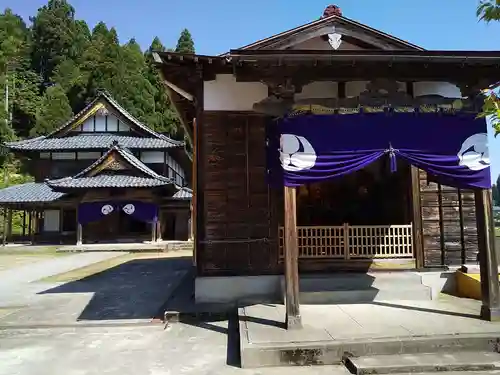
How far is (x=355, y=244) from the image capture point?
8438 millimetres

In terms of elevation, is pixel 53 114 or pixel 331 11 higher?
pixel 53 114

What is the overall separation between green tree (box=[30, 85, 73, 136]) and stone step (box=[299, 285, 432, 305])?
142 ft

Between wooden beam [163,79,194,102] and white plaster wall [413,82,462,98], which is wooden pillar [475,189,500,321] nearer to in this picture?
white plaster wall [413,82,462,98]

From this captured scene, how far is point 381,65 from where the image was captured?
6.30 m

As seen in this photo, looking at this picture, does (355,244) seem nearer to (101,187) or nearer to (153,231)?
(153,231)

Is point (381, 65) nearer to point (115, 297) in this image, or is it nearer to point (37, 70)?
point (115, 297)

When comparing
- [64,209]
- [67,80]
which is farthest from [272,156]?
[67,80]

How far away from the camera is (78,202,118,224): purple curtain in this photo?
26156mm

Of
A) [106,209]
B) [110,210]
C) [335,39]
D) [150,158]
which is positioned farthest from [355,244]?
[150,158]

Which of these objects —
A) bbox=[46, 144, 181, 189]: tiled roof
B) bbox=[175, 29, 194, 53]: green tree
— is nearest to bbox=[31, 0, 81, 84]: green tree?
bbox=[175, 29, 194, 53]: green tree

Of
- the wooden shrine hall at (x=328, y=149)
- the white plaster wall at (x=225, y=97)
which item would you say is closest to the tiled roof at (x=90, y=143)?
the wooden shrine hall at (x=328, y=149)

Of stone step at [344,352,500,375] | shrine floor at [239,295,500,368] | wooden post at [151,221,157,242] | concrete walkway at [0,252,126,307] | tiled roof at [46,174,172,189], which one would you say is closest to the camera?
stone step at [344,352,500,375]

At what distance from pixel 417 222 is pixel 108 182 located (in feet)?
72.8

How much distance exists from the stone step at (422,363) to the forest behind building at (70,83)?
3669 centimetres
